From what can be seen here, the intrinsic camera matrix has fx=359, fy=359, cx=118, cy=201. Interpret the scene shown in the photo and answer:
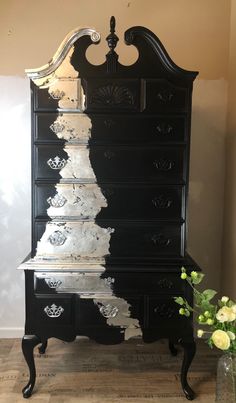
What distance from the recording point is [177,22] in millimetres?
2461

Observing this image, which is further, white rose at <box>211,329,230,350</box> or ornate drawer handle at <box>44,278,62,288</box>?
ornate drawer handle at <box>44,278,62,288</box>

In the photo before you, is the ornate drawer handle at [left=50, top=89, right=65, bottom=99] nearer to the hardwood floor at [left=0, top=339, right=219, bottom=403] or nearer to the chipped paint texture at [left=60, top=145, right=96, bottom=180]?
the chipped paint texture at [left=60, top=145, right=96, bottom=180]

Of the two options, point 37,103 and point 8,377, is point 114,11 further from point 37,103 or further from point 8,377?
point 8,377

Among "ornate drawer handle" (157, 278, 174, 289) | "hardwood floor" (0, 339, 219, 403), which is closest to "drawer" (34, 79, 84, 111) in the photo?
"ornate drawer handle" (157, 278, 174, 289)

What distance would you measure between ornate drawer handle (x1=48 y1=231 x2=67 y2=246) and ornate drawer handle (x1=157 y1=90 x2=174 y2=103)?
91cm

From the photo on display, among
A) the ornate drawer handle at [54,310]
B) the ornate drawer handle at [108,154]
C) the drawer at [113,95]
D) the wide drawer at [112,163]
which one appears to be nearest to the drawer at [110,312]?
the ornate drawer handle at [54,310]

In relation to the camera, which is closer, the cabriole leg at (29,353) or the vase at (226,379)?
the vase at (226,379)

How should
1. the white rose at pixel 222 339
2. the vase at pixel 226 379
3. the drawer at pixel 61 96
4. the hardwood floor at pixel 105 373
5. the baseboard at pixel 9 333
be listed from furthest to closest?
1. the baseboard at pixel 9 333
2. the hardwood floor at pixel 105 373
3. the drawer at pixel 61 96
4. the vase at pixel 226 379
5. the white rose at pixel 222 339

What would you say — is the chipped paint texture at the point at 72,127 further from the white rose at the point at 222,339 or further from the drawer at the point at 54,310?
the white rose at the point at 222,339

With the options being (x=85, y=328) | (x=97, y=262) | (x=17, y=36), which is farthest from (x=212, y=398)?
(x=17, y=36)

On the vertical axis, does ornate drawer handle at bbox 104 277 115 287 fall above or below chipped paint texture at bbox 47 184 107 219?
below

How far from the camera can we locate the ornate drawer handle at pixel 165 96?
191 centimetres

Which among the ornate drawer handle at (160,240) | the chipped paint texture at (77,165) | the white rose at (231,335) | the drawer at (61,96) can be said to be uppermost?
the drawer at (61,96)

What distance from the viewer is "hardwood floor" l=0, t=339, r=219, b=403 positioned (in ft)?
6.60
